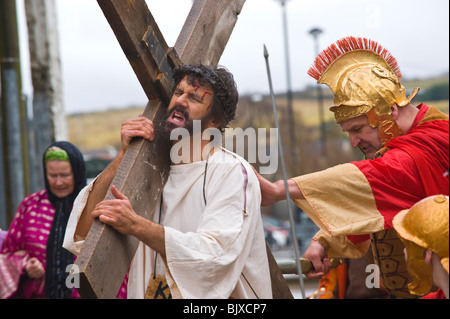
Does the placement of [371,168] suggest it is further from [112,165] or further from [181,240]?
[112,165]

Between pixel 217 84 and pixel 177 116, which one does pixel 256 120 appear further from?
pixel 177 116

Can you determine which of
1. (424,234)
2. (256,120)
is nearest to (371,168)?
(424,234)

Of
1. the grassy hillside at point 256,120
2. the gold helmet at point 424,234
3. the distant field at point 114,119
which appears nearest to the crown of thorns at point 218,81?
the gold helmet at point 424,234

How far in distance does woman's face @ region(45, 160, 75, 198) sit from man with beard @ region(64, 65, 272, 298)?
1714 mm

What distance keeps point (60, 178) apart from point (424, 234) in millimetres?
3103

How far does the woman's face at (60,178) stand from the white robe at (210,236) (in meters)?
1.72

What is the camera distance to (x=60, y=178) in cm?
498

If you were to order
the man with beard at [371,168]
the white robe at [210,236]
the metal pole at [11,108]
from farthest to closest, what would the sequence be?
1. the metal pole at [11,108]
2. the man with beard at [371,168]
3. the white robe at [210,236]

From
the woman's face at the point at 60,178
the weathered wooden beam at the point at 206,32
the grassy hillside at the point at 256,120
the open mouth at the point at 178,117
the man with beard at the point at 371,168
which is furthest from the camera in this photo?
the grassy hillside at the point at 256,120

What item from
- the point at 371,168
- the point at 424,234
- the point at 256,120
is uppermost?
the point at 256,120

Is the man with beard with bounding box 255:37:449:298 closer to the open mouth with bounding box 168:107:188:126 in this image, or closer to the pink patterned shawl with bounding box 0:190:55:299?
the open mouth with bounding box 168:107:188:126

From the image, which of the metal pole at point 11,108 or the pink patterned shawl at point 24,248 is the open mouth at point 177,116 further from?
the metal pole at point 11,108

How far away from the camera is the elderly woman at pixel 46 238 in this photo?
484cm

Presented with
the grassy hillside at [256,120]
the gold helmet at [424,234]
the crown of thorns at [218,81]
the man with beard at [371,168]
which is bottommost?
the gold helmet at [424,234]
